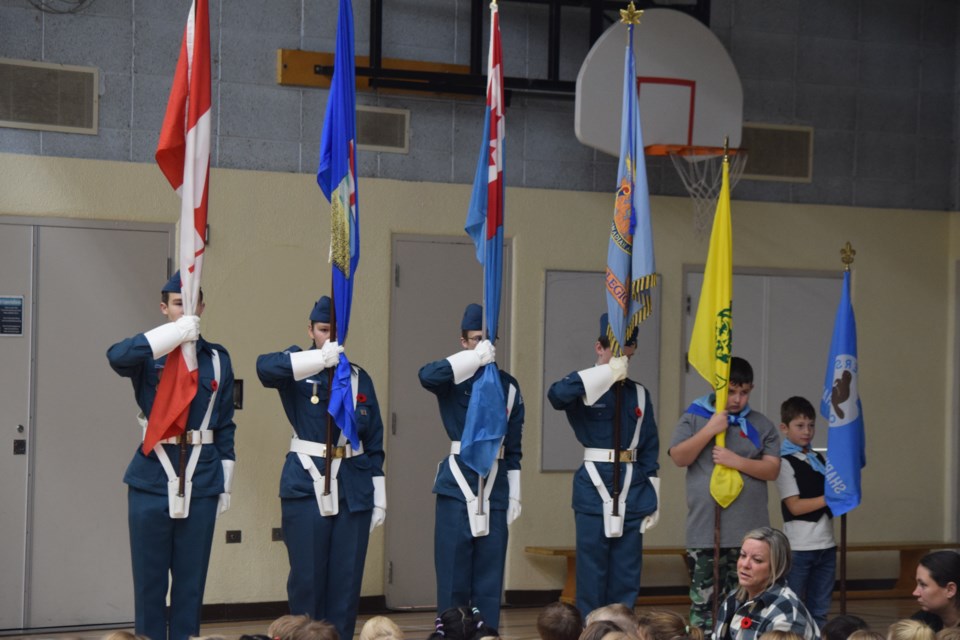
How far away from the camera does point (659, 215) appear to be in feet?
24.5

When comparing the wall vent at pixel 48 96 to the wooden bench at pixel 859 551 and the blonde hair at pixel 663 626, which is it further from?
the blonde hair at pixel 663 626

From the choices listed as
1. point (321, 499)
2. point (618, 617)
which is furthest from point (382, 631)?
point (321, 499)

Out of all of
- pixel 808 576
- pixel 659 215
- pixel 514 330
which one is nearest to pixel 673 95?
pixel 659 215

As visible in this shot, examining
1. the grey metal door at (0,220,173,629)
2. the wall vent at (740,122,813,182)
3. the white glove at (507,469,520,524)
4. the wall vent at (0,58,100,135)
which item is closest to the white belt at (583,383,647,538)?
the white glove at (507,469,520,524)

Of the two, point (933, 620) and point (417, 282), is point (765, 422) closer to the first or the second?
point (933, 620)

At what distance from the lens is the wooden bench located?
705cm

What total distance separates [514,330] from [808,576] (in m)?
2.14

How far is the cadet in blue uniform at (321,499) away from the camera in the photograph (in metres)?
5.10

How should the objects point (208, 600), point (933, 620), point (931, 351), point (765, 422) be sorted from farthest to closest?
point (931, 351), point (208, 600), point (765, 422), point (933, 620)

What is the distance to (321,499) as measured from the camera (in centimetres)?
508

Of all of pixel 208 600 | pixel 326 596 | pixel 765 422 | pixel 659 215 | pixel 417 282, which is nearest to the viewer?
pixel 326 596

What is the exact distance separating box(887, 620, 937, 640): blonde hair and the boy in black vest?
233 cm

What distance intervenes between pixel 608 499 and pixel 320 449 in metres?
1.20

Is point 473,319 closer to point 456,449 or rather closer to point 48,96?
point 456,449
